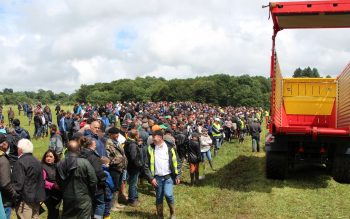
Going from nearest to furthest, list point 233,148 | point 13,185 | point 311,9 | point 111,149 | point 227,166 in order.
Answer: point 13,185 < point 111,149 < point 311,9 < point 227,166 < point 233,148

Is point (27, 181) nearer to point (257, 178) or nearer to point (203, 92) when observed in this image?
point (257, 178)

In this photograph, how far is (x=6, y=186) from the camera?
5910mm

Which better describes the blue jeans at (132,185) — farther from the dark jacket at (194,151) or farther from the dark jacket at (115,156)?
the dark jacket at (194,151)

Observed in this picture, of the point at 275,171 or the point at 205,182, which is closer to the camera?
the point at 275,171

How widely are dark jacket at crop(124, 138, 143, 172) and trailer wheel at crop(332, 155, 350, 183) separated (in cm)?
509

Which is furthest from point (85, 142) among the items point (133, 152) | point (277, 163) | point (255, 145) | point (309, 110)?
point (255, 145)

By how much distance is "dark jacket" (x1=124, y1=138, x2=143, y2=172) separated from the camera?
907 centimetres

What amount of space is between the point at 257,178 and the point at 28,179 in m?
7.47

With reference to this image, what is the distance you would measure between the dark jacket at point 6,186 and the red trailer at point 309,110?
260 inches

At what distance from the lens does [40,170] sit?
6.38 meters

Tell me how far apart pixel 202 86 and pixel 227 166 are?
72.9 meters

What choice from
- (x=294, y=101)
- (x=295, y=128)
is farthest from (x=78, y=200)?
(x=294, y=101)

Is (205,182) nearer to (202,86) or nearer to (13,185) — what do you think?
(13,185)

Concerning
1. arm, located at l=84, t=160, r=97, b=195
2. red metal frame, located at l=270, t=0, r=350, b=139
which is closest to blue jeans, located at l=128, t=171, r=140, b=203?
arm, located at l=84, t=160, r=97, b=195
